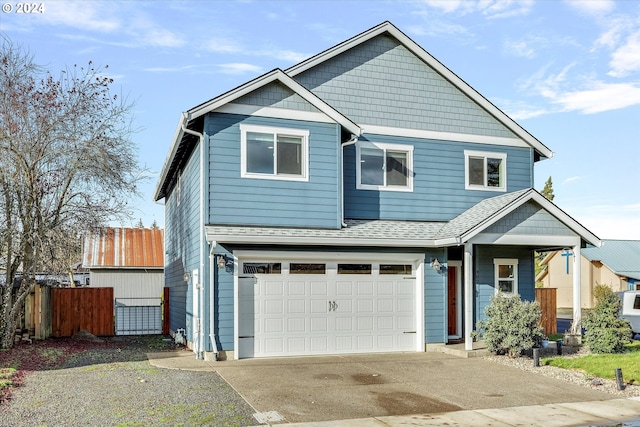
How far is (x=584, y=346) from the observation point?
52.0ft

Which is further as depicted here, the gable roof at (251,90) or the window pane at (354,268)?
the window pane at (354,268)

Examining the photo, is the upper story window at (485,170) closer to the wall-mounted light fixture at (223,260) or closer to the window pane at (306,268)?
the window pane at (306,268)

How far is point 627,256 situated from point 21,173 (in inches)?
1388

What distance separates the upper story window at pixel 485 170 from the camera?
17.6 m

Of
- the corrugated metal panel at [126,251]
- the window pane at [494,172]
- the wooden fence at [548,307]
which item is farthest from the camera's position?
the corrugated metal panel at [126,251]

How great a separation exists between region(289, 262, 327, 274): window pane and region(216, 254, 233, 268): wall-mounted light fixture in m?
1.55

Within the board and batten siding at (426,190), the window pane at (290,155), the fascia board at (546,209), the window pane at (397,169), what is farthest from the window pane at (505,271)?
the window pane at (290,155)

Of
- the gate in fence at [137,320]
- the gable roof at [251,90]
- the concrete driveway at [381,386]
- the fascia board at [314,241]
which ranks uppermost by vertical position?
the gable roof at [251,90]

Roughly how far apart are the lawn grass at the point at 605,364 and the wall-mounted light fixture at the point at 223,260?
7522 mm

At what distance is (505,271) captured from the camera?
57.0ft

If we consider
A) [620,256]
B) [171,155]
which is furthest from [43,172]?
[620,256]

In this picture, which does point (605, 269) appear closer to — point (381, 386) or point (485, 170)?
point (485, 170)

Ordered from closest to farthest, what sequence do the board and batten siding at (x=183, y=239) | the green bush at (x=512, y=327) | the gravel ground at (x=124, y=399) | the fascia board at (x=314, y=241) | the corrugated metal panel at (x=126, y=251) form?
the gravel ground at (x=124, y=399)
the fascia board at (x=314, y=241)
the green bush at (x=512, y=327)
the board and batten siding at (x=183, y=239)
the corrugated metal panel at (x=126, y=251)

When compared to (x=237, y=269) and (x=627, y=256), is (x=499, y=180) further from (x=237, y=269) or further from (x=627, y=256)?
(x=627, y=256)
